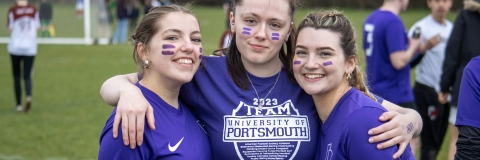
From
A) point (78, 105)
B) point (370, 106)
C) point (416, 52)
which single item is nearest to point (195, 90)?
point (370, 106)

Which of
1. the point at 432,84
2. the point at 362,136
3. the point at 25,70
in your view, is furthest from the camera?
the point at 25,70

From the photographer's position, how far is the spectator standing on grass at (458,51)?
5.05m

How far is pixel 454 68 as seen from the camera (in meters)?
5.36

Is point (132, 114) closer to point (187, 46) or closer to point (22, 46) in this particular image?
point (187, 46)

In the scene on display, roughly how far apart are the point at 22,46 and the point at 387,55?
645cm

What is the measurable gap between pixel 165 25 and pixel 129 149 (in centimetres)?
67

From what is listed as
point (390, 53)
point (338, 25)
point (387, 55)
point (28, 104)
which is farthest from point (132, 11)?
point (338, 25)

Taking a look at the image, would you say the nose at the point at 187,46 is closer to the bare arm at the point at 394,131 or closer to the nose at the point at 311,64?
the nose at the point at 311,64

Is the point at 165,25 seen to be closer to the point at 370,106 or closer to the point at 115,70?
the point at 370,106

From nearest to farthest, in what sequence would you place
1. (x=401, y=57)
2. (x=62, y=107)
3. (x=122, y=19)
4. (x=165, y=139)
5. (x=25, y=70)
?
(x=165, y=139) < (x=401, y=57) < (x=25, y=70) < (x=62, y=107) < (x=122, y=19)

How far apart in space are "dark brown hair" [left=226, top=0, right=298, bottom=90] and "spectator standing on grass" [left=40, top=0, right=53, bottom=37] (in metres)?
18.9

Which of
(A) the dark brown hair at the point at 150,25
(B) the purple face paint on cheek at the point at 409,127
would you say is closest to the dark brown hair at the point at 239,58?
(A) the dark brown hair at the point at 150,25

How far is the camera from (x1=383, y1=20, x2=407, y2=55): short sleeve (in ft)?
18.7

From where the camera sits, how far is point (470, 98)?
292 centimetres
